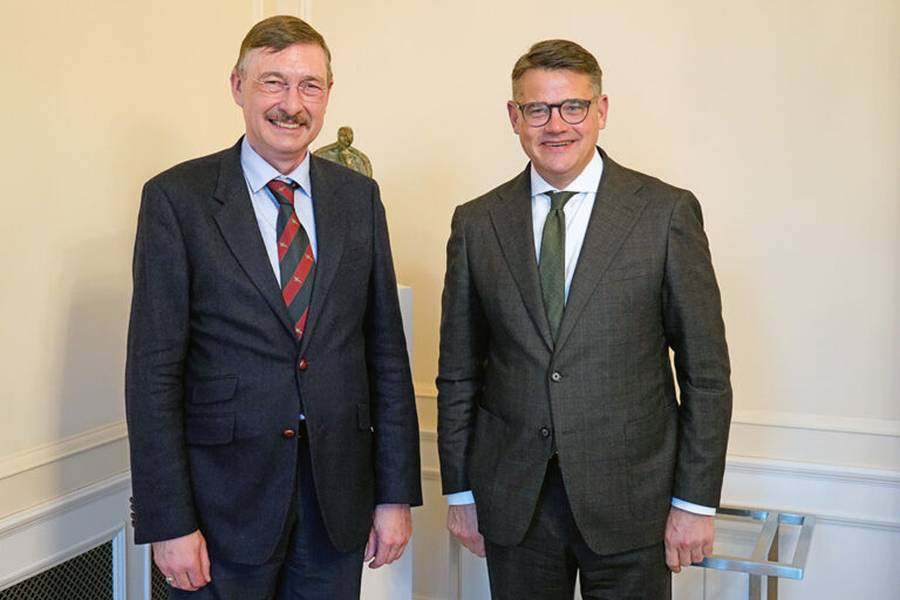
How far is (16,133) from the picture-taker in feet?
6.15

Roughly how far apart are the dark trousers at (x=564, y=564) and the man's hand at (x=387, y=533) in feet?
0.65

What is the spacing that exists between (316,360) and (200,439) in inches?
9.5

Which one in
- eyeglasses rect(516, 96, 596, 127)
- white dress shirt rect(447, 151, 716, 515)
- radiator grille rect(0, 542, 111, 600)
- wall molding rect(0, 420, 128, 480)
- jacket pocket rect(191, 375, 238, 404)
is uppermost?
eyeglasses rect(516, 96, 596, 127)

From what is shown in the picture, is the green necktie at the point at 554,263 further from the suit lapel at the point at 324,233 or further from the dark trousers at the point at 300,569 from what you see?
the dark trousers at the point at 300,569

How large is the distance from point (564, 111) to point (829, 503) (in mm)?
1374

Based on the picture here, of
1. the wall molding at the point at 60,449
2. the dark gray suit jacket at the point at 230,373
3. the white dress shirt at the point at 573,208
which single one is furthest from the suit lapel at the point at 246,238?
the wall molding at the point at 60,449

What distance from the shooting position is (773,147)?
7.72ft

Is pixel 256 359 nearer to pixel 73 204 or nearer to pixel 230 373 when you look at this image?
pixel 230 373

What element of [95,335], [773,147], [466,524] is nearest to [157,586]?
[95,335]

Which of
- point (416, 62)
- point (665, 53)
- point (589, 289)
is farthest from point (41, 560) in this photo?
point (665, 53)

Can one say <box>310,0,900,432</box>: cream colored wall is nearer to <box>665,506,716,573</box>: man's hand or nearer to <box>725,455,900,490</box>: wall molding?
<box>725,455,900,490</box>: wall molding

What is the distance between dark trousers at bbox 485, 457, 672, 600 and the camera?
1672 millimetres

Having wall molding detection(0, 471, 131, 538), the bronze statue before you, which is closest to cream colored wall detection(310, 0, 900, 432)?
the bronze statue

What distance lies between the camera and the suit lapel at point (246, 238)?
1.55 meters
